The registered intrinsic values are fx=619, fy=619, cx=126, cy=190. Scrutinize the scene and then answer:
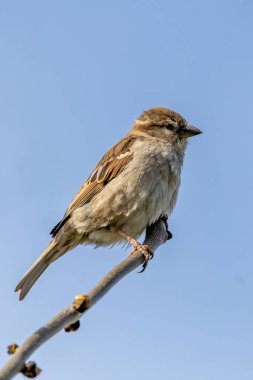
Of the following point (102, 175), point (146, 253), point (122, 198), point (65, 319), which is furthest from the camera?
point (102, 175)

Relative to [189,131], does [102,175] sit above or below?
below

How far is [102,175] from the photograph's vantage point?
566 centimetres

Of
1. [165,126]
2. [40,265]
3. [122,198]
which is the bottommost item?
[40,265]

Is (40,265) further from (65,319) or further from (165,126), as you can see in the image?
(65,319)

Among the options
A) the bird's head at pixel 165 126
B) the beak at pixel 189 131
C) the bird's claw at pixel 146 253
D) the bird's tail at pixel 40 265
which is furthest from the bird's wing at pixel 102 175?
the bird's claw at pixel 146 253

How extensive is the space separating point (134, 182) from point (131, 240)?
1.63ft

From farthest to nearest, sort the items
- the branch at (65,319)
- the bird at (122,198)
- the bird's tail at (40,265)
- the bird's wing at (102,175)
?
1. the bird's wing at (102,175)
2. the bird at (122,198)
3. the bird's tail at (40,265)
4. the branch at (65,319)

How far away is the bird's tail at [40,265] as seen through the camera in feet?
16.5

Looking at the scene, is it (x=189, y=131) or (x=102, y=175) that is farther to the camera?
(x=189, y=131)

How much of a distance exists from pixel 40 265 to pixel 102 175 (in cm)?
98

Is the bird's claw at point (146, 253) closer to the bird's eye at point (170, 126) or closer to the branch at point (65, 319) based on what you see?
the branch at point (65, 319)

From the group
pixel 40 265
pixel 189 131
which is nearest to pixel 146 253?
pixel 40 265

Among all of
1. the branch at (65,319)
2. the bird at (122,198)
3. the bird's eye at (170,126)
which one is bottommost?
the branch at (65,319)

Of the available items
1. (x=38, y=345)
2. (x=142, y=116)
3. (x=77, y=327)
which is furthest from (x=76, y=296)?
(x=142, y=116)
